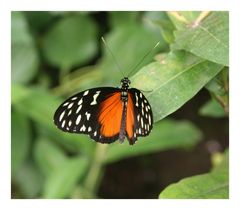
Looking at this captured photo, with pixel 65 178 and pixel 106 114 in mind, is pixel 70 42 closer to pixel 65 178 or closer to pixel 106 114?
pixel 65 178

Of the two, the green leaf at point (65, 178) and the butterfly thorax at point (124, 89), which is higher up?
the butterfly thorax at point (124, 89)

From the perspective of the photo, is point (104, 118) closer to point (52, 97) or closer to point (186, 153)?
point (52, 97)

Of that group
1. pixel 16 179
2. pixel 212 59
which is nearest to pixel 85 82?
pixel 16 179

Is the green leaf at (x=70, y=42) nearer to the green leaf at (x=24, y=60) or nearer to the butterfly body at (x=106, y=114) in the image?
the green leaf at (x=24, y=60)

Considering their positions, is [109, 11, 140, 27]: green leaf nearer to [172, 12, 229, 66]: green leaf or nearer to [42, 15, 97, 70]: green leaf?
[42, 15, 97, 70]: green leaf

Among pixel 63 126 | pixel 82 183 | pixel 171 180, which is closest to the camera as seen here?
pixel 63 126

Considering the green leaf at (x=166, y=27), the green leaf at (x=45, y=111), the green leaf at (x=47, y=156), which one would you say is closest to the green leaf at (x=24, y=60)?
the green leaf at (x=45, y=111)


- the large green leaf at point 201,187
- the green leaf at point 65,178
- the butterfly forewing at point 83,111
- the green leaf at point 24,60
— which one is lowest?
the large green leaf at point 201,187
